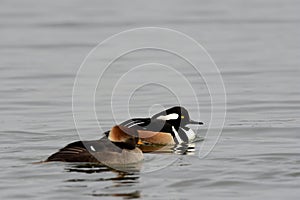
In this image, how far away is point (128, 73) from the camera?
21109 millimetres

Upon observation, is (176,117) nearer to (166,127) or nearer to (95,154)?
(166,127)

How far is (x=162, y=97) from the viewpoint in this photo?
61.9ft

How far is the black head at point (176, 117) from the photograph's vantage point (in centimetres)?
1608

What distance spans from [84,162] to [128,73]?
325 inches

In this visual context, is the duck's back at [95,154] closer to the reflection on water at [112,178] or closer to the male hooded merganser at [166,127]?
the reflection on water at [112,178]

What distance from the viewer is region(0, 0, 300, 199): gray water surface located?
11.6 m

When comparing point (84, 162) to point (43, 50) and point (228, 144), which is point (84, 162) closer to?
point (228, 144)

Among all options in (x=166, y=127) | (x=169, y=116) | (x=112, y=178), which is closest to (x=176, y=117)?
(x=169, y=116)

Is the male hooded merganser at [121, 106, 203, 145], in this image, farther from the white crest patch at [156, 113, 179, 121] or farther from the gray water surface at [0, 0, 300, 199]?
the gray water surface at [0, 0, 300, 199]

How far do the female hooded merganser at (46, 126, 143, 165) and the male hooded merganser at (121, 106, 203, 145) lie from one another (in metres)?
1.46

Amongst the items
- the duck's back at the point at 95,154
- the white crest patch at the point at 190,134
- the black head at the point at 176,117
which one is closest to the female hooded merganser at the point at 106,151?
the duck's back at the point at 95,154

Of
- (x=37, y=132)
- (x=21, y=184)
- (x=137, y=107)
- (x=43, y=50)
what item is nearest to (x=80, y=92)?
(x=137, y=107)

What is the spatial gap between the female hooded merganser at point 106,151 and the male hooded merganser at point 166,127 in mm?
1464

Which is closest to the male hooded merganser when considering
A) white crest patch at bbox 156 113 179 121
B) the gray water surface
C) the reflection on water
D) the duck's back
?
white crest patch at bbox 156 113 179 121
